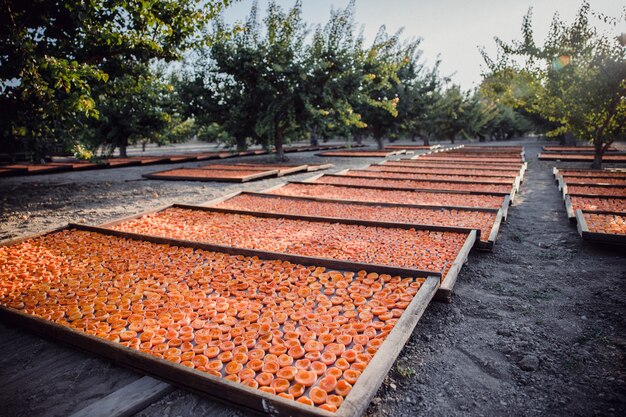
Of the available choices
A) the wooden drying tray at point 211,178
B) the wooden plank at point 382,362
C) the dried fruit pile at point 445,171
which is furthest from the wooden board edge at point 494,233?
the wooden drying tray at point 211,178

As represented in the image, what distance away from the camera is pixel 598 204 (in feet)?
21.3

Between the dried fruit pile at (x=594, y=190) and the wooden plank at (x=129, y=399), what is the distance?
8.66 meters

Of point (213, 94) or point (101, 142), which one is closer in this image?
point (213, 94)

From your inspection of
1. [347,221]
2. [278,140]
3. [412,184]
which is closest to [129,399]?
[347,221]

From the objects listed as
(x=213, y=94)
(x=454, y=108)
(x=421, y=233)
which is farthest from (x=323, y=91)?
(x=454, y=108)

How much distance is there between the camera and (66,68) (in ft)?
15.0

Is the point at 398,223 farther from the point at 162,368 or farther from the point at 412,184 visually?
the point at 412,184

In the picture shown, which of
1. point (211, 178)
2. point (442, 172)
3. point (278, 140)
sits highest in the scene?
point (278, 140)

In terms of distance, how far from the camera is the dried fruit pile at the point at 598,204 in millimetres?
6153

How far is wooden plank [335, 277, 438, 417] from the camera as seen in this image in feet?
5.73

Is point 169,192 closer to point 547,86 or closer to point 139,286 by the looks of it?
point 139,286

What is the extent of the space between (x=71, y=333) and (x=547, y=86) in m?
15.8

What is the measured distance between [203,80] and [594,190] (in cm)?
1482

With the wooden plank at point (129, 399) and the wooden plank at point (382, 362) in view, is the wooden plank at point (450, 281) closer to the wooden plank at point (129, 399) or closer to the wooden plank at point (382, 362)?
the wooden plank at point (382, 362)
